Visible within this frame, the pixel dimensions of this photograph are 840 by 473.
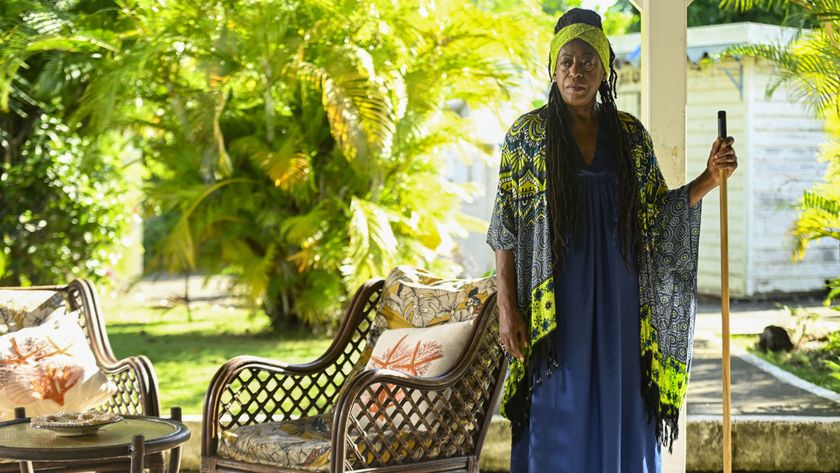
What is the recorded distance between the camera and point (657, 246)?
315cm

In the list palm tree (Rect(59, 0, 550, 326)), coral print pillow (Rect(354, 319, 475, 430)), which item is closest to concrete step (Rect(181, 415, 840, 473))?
coral print pillow (Rect(354, 319, 475, 430))

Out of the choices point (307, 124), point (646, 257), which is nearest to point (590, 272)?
point (646, 257)

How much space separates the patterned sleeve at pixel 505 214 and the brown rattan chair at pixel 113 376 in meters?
1.23

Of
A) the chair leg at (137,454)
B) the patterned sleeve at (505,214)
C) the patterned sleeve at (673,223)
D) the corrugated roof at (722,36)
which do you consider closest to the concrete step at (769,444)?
the patterned sleeve at (673,223)

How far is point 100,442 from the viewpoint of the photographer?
300 cm

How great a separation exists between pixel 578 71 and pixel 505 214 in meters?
0.44

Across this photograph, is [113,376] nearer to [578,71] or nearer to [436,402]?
[436,402]

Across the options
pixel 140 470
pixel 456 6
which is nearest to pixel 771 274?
pixel 456 6

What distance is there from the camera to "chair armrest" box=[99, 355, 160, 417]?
3.67 m

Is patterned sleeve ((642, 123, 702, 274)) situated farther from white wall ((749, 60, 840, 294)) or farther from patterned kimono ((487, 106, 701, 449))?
white wall ((749, 60, 840, 294))

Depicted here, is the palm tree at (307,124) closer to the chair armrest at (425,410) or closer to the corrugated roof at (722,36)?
the corrugated roof at (722,36)

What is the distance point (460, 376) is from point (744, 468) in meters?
1.89

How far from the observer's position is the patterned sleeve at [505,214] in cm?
308

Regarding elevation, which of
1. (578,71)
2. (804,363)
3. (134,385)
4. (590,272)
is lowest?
(804,363)
